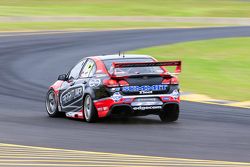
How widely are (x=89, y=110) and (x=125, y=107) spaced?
0.75 meters

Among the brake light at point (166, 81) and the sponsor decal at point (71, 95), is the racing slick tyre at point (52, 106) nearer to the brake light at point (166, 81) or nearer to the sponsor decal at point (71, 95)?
the sponsor decal at point (71, 95)

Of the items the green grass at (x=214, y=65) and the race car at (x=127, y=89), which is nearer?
the race car at (x=127, y=89)

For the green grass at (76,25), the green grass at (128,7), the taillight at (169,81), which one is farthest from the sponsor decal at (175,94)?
the green grass at (128,7)

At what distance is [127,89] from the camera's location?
1474 centimetres

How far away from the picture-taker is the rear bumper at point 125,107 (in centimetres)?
1473

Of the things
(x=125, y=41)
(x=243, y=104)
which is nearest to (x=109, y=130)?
(x=243, y=104)

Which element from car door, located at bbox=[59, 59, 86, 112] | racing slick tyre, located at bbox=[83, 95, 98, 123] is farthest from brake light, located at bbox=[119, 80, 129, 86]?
car door, located at bbox=[59, 59, 86, 112]

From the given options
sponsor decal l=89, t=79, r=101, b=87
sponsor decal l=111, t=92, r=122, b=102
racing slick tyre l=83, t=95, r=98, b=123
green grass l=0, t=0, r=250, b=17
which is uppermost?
green grass l=0, t=0, r=250, b=17

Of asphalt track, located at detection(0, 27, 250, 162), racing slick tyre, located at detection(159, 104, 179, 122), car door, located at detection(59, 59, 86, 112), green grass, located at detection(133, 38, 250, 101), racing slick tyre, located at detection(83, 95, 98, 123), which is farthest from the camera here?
green grass, located at detection(133, 38, 250, 101)

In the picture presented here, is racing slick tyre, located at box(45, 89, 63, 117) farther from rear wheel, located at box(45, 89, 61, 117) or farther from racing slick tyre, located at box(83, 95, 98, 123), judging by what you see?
racing slick tyre, located at box(83, 95, 98, 123)

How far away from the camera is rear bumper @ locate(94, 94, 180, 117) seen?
14.7m

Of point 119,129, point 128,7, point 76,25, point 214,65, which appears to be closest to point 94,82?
point 119,129

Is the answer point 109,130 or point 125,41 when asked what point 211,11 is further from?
point 109,130

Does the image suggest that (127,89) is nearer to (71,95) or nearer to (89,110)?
(89,110)
